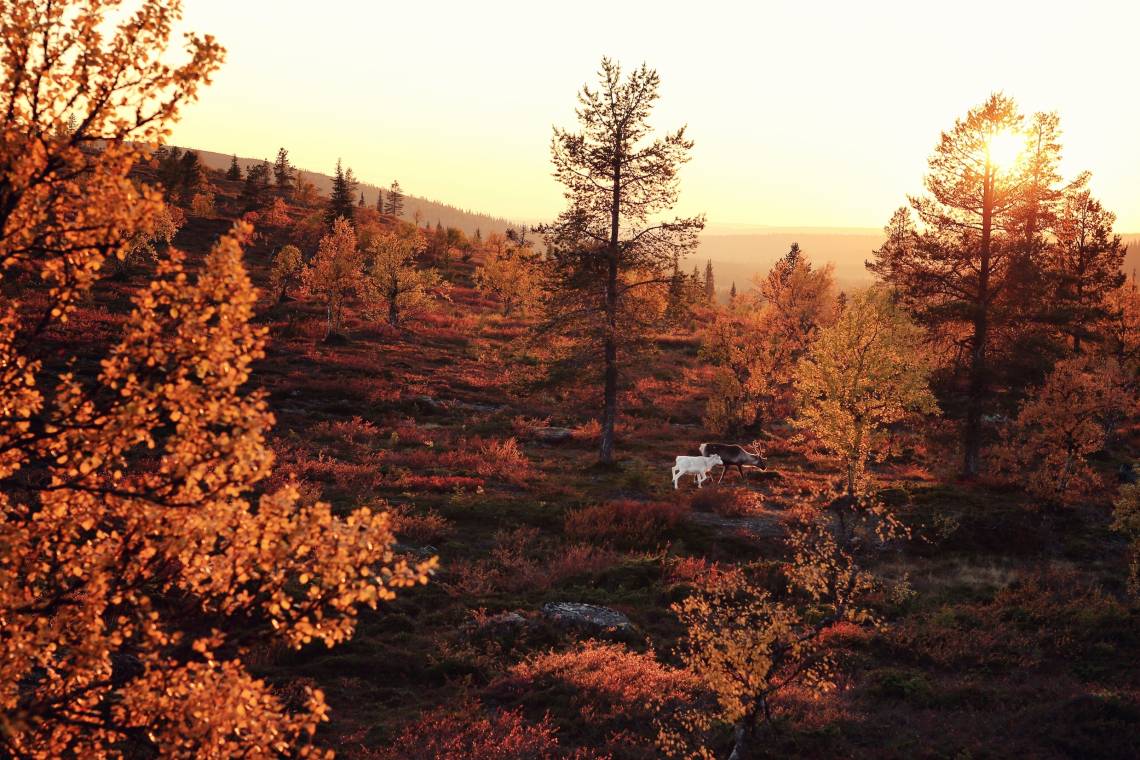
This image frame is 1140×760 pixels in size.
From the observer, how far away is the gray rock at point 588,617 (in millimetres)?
13297

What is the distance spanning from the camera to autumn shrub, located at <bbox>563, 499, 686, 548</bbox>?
739 inches

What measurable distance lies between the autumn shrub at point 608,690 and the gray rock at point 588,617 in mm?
1001

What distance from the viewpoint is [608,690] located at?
1082 cm

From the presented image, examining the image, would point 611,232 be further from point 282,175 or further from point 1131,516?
point 282,175

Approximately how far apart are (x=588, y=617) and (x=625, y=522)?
6198 mm

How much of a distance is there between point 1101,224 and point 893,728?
4475 cm

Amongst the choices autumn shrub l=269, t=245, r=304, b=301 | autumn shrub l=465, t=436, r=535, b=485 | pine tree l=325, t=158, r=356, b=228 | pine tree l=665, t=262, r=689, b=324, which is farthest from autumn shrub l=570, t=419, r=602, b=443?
pine tree l=325, t=158, r=356, b=228

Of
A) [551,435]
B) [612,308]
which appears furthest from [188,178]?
[612,308]

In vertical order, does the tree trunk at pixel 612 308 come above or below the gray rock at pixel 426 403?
above

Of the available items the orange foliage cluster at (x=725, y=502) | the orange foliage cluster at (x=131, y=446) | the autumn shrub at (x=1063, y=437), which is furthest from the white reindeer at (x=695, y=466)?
the orange foliage cluster at (x=131, y=446)

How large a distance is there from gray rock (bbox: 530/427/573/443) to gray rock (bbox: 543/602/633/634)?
1720 centimetres

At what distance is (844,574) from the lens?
32.6 ft

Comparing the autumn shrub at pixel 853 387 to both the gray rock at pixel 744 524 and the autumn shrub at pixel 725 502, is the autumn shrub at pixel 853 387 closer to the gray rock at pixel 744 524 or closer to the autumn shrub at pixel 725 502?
the gray rock at pixel 744 524

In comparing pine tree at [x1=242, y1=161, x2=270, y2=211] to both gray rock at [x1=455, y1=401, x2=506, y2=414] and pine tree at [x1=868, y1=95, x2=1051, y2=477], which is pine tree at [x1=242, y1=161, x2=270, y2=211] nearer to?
→ gray rock at [x1=455, y1=401, x2=506, y2=414]
